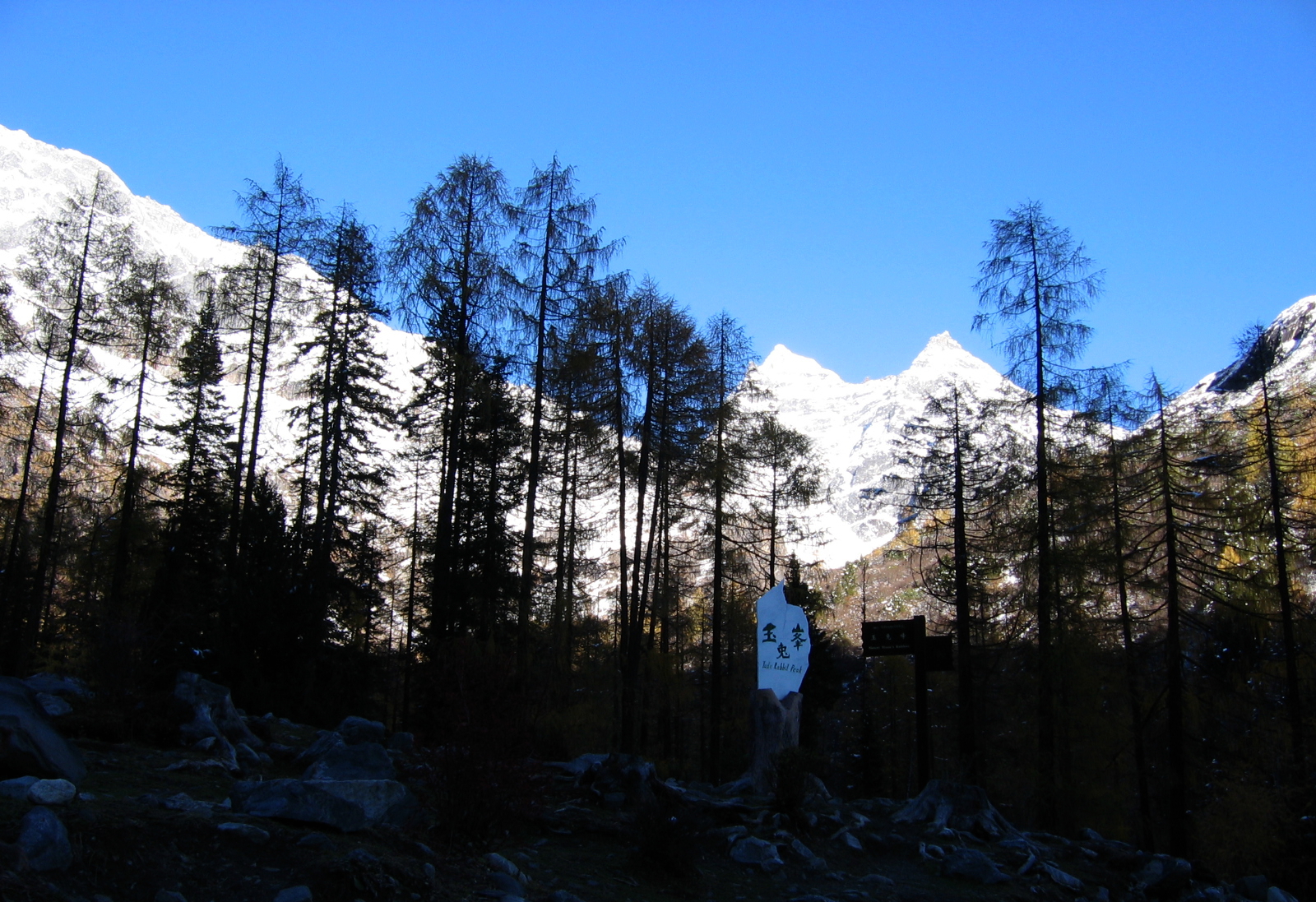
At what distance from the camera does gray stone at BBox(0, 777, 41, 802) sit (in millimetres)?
5016

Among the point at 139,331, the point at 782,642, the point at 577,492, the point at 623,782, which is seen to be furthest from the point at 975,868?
the point at 139,331

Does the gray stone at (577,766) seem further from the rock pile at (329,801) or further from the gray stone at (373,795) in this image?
the gray stone at (373,795)

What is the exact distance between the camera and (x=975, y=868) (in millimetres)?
9664

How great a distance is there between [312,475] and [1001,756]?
981 inches

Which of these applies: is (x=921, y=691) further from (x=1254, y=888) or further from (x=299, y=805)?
(x=299, y=805)

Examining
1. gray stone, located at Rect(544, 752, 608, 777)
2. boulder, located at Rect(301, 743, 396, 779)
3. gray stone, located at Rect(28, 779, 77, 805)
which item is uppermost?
gray stone, located at Rect(28, 779, 77, 805)

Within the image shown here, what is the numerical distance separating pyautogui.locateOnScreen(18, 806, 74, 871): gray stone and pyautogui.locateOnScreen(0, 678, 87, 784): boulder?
47.6 inches

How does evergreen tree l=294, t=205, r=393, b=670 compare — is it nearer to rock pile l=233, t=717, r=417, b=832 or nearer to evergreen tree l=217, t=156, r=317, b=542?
evergreen tree l=217, t=156, r=317, b=542

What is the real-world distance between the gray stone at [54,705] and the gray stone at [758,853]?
7317 mm

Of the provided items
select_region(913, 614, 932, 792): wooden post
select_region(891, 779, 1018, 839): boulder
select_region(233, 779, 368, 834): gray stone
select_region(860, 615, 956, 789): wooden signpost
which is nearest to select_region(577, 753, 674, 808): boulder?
select_region(891, 779, 1018, 839): boulder

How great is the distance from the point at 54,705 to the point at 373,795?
16.8 ft

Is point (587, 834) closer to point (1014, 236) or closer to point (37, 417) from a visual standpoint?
point (1014, 236)

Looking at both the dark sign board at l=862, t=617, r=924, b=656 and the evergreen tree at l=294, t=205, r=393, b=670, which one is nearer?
the dark sign board at l=862, t=617, r=924, b=656

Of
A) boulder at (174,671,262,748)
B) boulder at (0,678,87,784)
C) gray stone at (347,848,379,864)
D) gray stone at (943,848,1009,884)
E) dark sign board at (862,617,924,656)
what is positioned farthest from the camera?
dark sign board at (862,617,924,656)
